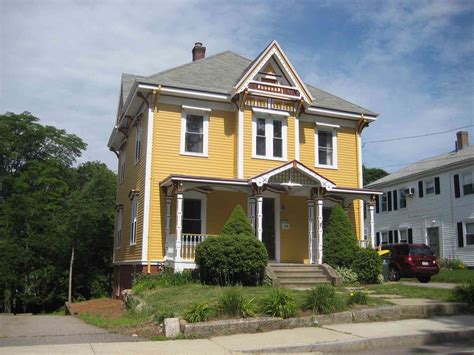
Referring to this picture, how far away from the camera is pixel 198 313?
9977 mm

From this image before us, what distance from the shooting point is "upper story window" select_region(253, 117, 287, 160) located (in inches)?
809

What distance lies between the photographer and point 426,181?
119 feet

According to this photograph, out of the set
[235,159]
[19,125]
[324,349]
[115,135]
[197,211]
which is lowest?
[324,349]

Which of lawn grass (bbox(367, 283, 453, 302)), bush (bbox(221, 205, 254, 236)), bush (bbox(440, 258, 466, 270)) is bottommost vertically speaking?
lawn grass (bbox(367, 283, 453, 302))

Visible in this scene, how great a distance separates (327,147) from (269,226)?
4.47 meters

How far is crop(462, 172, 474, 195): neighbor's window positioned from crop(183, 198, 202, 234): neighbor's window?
20544 millimetres

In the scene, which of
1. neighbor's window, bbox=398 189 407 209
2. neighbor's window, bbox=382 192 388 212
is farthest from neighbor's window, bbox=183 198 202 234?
neighbor's window, bbox=382 192 388 212

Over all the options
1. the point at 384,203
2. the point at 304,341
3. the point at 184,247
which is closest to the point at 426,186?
the point at 384,203

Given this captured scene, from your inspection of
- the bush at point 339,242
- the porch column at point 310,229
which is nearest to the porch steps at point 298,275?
the bush at point 339,242

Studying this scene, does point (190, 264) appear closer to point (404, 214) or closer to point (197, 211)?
point (197, 211)

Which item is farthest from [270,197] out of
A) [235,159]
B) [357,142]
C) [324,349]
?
[324,349]

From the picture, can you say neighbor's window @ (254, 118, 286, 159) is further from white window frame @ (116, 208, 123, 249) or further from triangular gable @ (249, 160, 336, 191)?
white window frame @ (116, 208, 123, 249)

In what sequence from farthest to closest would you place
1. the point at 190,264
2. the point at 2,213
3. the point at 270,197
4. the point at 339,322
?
the point at 2,213 → the point at 270,197 → the point at 190,264 → the point at 339,322

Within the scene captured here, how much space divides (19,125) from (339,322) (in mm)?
44529
